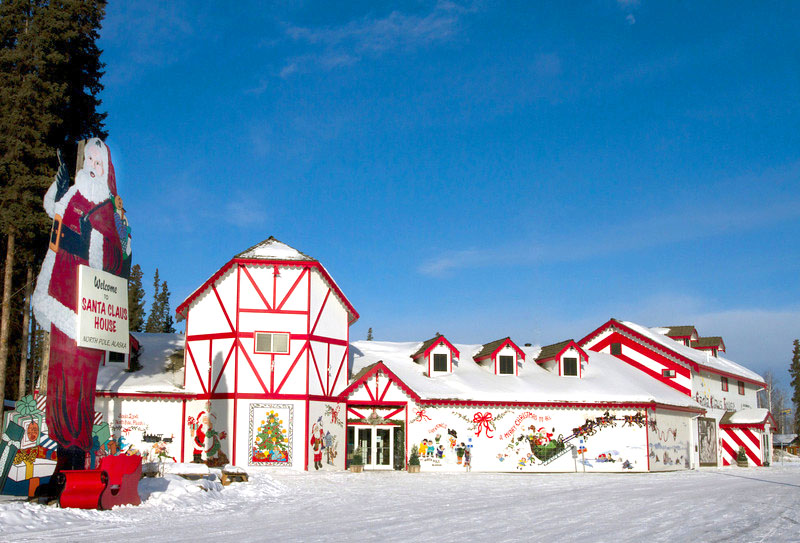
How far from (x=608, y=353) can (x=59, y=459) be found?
36.4 metres

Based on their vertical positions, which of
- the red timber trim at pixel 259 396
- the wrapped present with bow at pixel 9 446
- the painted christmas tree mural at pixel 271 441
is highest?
the red timber trim at pixel 259 396

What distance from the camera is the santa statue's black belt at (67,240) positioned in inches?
679

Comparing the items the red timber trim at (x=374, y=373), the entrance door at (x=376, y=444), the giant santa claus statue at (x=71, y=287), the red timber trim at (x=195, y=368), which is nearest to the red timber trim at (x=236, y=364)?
the red timber trim at (x=195, y=368)

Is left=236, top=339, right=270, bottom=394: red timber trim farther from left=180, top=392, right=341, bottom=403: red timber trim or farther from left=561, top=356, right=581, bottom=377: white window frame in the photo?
left=561, top=356, right=581, bottom=377: white window frame

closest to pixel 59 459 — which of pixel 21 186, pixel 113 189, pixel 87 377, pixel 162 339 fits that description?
pixel 87 377

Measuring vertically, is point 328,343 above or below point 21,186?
below

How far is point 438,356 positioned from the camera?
40250mm

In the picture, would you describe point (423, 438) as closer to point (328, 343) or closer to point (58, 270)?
point (328, 343)

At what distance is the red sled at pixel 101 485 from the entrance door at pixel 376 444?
62.7 feet

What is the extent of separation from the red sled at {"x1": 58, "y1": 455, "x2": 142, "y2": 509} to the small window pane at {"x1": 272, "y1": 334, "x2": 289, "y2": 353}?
1638 cm

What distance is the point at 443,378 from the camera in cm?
3922

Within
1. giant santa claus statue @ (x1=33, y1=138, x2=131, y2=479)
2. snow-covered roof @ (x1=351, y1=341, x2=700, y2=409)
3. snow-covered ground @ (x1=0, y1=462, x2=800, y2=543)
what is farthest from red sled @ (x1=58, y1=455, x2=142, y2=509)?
snow-covered roof @ (x1=351, y1=341, x2=700, y2=409)

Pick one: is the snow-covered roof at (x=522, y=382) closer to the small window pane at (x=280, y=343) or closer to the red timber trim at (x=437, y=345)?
the red timber trim at (x=437, y=345)

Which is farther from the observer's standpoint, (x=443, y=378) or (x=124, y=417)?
(x=443, y=378)
